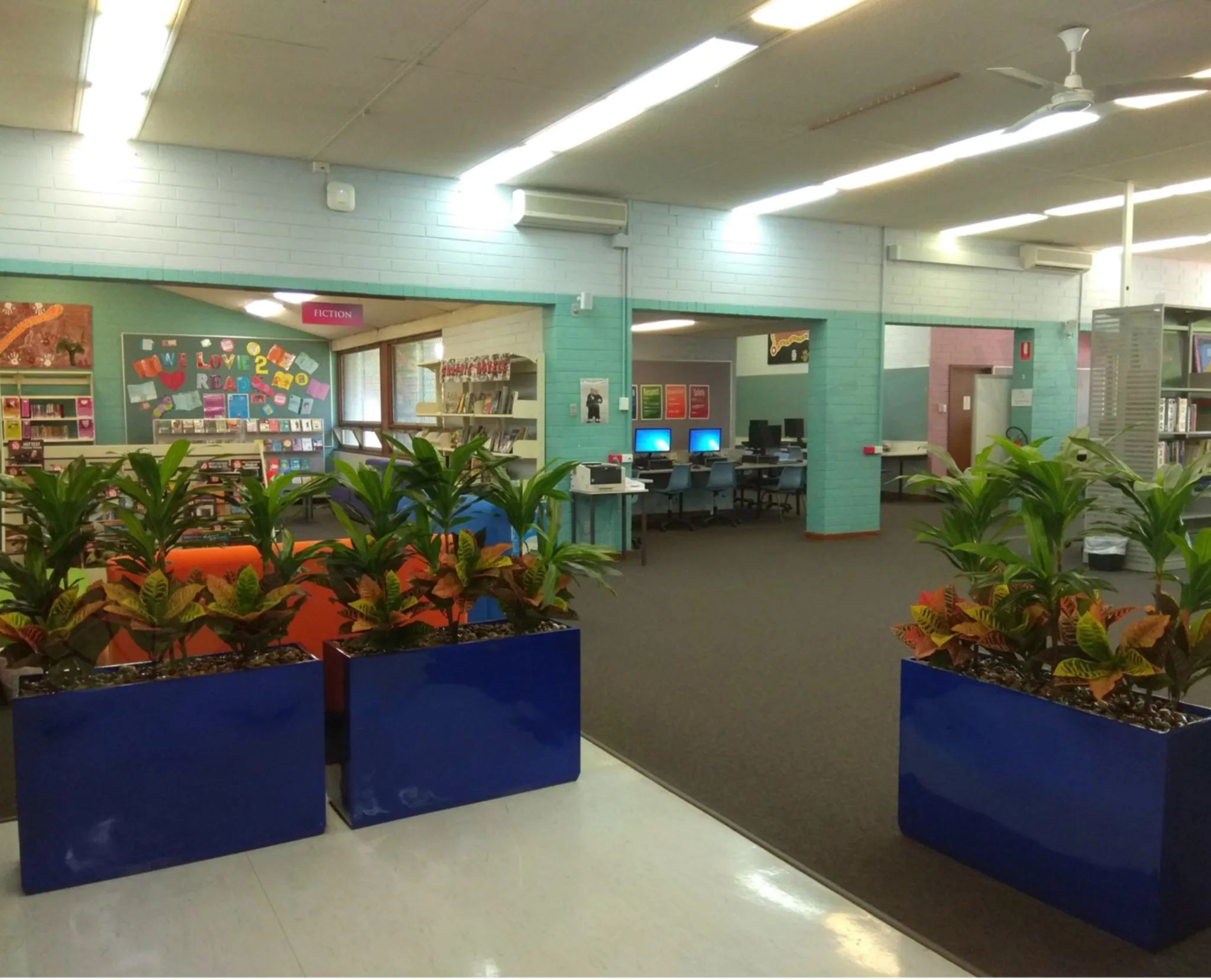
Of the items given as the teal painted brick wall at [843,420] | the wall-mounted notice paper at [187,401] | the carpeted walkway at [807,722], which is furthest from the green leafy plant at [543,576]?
the wall-mounted notice paper at [187,401]

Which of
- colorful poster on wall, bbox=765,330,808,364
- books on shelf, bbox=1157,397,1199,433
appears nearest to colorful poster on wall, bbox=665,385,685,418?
colorful poster on wall, bbox=765,330,808,364

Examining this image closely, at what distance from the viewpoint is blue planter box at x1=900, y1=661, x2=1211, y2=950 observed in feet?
7.66

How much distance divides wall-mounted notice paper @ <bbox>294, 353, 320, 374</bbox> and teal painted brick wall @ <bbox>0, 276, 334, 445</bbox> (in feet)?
3.11

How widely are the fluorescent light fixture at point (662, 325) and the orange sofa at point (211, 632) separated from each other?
710 centimetres

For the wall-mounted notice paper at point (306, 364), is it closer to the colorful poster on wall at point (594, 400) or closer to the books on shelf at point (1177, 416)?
the colorful poster on wall at point (594, 400)

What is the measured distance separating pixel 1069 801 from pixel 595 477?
5559 mm

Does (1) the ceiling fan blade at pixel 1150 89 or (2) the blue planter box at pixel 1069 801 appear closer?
(2) the blue planter box at pixel 1069 801

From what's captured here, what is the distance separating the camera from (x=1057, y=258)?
33.6ft

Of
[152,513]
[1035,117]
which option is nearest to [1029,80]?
[1035,117]

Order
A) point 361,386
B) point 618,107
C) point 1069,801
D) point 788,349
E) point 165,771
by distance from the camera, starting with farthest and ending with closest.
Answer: point 788,349
point 361,386
point 618,107
point 165,771
point 1069,801

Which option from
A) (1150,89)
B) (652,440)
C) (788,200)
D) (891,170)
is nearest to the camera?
(1150,89)

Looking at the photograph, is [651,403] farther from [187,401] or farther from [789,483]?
[187,401]

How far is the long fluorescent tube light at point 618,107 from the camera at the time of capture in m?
4.78

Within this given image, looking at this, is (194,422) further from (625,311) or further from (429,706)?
(429,706)
